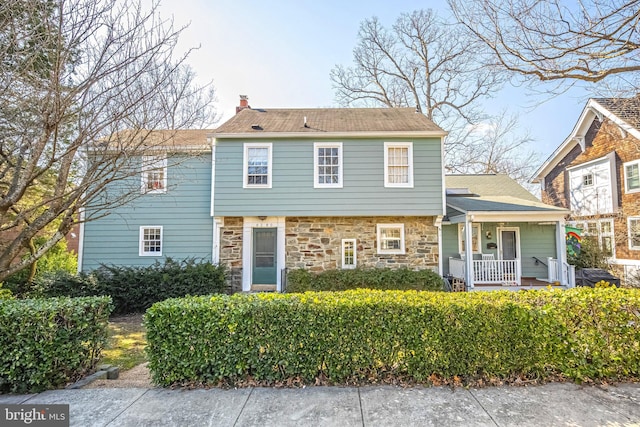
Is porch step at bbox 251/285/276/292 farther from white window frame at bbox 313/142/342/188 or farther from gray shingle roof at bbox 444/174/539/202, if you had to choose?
gray shingle roof at bbox 444/174/539/202

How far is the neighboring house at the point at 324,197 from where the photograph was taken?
32.4 ft

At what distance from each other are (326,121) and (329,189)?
2.77m

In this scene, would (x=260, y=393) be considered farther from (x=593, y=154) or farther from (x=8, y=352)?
(x=593, y=154)

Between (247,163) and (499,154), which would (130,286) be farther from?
(499,154)

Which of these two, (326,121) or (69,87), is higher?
(326,121)

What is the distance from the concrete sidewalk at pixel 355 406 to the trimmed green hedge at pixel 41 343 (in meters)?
0.17

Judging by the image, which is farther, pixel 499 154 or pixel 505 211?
pixel 499 154

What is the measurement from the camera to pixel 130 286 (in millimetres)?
8367

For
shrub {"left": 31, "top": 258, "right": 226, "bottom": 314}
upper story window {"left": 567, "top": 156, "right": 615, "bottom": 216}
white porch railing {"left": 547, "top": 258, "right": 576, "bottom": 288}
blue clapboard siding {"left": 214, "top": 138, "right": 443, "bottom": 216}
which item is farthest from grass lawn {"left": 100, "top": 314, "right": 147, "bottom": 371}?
upper story window {"left": 567, "top": 156, "right": 615, "bottom": 216}

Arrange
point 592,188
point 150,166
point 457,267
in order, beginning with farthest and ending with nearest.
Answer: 1. point 592,188
2. point 457,267
3. point 150,166

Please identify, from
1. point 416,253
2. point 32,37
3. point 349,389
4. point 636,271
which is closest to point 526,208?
point 416,253

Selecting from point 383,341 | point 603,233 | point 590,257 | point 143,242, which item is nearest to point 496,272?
point 590,257

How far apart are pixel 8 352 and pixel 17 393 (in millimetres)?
474

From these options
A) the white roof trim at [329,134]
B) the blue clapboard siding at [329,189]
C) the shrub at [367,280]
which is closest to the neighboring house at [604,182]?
the white roof trim at [329,134]
